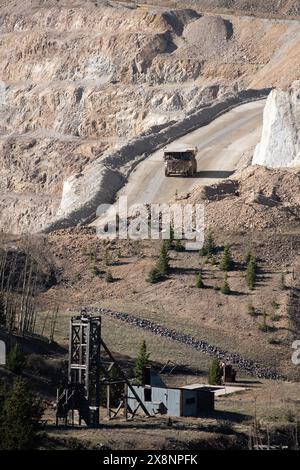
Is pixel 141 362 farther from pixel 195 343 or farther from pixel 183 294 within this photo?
pixel 183 294

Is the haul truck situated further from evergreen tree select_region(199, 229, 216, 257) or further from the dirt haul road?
evergreen tree select_region(199, 229, 216, 257)

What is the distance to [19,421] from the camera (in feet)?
137

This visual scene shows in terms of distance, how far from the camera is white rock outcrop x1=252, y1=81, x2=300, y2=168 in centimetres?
7381

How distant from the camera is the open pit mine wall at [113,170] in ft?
245

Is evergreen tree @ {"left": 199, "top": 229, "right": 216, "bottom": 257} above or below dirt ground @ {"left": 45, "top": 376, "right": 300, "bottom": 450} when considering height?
above

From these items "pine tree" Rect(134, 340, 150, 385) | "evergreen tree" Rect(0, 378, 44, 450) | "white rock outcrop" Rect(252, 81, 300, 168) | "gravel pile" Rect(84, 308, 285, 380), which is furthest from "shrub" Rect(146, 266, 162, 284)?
"evergreen tree" Rect(0, 378, 44, 450)

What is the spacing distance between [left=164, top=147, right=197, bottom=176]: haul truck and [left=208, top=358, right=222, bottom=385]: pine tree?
909 inches

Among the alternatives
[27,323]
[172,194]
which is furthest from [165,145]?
[27,323]

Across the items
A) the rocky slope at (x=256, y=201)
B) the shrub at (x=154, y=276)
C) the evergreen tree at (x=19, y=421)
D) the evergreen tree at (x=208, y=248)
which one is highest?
the rocky slope at (x=256, y=201)

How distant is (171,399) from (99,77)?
2280 inches

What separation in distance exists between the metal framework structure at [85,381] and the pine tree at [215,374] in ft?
16.5

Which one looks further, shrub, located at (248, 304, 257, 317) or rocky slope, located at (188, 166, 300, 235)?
rocky slope, located at (188, 166, 300, 235)

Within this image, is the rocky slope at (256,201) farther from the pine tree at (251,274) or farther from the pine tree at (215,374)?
the pine tree at (215,374)

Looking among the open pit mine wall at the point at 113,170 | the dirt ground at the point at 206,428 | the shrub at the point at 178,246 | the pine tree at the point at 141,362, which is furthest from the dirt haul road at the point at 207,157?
the dirt ground at the point at 206,428
